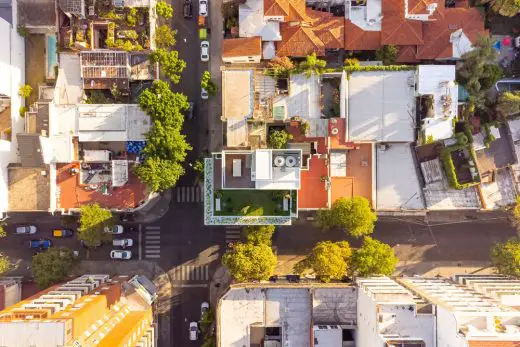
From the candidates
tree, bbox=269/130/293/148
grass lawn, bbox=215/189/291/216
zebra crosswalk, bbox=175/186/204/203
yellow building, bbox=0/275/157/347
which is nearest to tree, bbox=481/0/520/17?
tree, bbox=269/130/293/148

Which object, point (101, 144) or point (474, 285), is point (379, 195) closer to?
point (474, 285)

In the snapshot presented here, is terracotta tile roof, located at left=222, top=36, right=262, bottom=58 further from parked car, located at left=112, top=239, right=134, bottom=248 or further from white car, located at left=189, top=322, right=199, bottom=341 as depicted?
white car, located at left=189, top=322, right=199, bottom=341

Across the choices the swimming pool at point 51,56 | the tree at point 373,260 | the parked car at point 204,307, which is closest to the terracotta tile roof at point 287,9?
the swimming pool at point 51,56

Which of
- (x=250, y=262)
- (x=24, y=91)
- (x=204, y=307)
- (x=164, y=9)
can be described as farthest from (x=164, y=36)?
(x=204, y=307)

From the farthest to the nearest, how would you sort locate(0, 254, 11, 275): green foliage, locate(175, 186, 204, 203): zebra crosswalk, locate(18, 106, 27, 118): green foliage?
1. locate(175, 186, 204, 203): zebra crosswalk
2. locate(18, 106, 27, 118): green foliage
3. locate(0, 254, 11, 275): green foliage

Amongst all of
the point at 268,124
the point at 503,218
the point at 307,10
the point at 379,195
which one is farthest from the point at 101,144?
the point at 503,218

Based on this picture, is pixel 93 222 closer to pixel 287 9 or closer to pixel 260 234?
pixel 260 234

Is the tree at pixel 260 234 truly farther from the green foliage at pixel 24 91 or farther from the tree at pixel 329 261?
the green foliage at pixel 24 91
